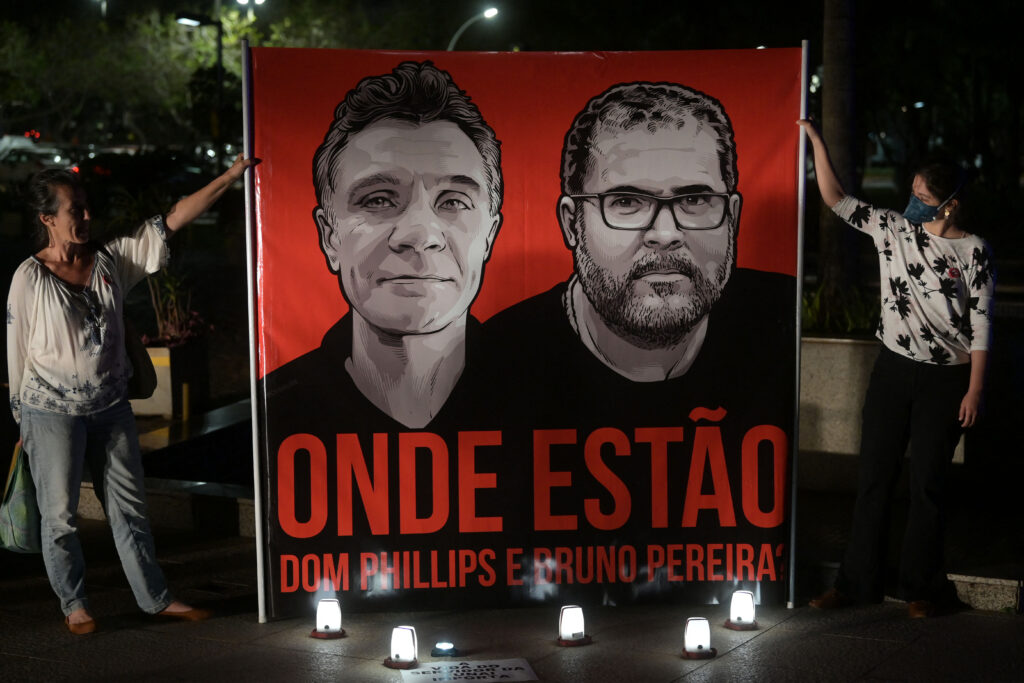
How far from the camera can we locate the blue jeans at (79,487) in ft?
17.7

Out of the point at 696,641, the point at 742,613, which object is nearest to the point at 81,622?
the point at 696,641

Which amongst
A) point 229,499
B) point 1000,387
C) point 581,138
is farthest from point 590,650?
point 1000,387

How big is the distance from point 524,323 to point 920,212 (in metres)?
1.68

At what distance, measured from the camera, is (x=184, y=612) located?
5.75 meters

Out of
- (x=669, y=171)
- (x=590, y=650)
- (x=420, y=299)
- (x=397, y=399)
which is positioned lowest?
(x=590, y=650)

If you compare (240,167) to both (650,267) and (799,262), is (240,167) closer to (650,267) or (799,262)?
(650,267)

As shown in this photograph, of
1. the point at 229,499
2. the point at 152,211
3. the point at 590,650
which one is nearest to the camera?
the point at 590,650

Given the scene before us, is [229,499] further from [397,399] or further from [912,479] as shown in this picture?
[912,479]

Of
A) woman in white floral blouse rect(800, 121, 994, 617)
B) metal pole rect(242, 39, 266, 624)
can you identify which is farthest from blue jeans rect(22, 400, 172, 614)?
woman in white floral blouse rect(800, 121, 994, 617)

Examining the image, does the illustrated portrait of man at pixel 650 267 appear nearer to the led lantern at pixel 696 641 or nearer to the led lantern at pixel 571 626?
the led lantern at pixel 571 626

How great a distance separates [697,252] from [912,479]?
1.33m

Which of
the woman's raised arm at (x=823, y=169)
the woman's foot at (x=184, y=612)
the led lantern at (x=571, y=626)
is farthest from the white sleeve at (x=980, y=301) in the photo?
the woman's foot at (x=184, y=612)

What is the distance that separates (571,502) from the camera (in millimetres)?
5742

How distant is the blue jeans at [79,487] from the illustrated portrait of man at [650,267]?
1.59 meters
